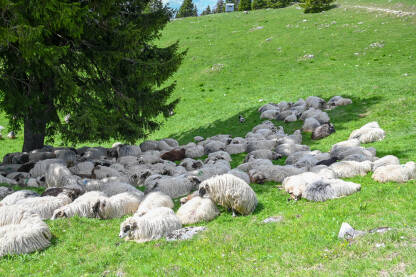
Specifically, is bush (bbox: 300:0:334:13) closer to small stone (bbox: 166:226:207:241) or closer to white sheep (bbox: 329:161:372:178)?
white sheep (bbox: 329:161:372:178)

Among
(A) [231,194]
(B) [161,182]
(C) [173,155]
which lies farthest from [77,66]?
(A) [231,194]

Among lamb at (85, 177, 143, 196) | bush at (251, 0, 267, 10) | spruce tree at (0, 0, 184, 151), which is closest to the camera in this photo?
lamb at (85, 177, 143, 196)

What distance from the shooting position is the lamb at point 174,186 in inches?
372

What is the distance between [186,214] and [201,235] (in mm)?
946

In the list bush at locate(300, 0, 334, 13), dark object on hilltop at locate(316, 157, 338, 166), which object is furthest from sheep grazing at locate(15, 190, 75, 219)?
bush at locate(300, 0, 334, 13)

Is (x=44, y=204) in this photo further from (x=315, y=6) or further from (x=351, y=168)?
(x=315, y=6)

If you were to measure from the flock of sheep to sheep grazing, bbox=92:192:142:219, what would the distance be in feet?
0.08

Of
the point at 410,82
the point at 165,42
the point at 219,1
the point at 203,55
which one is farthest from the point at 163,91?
the point at 219,1

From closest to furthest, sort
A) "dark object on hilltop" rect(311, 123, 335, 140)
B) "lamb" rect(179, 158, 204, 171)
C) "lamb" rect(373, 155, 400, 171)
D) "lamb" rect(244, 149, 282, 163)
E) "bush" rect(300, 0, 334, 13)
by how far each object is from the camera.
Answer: "lamb" rect(373, 155, 400, 171)
"lamb" rect(179, 158, 204, 171)
"lamb" rect(244, 149, 282, 163)
"dark object on hilltop" rect(311, 123, 335, 140)
"bush" rect(300, 0, 334, 13)

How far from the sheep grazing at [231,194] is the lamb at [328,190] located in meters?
1.38

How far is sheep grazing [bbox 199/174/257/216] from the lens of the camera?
758 cm

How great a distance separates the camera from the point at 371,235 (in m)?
5.36

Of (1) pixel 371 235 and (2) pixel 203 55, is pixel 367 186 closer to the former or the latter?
(1) pixel 371 235

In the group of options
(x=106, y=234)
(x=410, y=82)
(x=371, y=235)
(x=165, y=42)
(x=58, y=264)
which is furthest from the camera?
(x=165, y=42)
